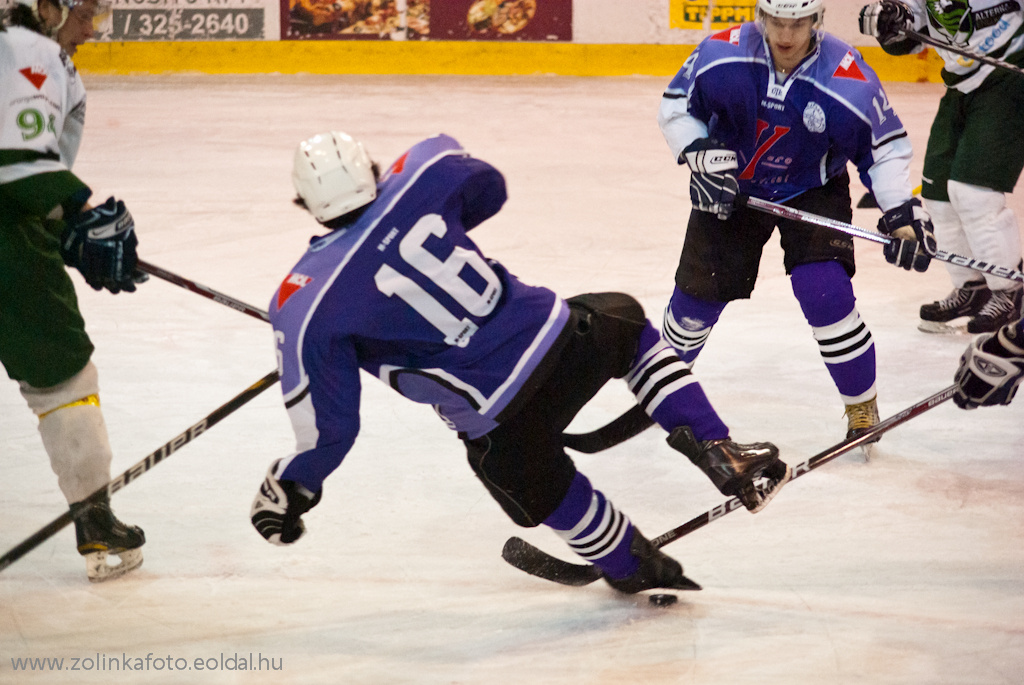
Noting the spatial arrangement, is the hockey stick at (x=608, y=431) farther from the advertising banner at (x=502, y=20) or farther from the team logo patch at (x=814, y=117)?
the advertising banner at (x=502, y=20)

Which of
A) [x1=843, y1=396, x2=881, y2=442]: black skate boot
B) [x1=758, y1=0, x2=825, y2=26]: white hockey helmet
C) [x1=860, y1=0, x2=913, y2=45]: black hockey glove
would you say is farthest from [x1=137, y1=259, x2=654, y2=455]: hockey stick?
[x1=860, y1=0, x2=913, y2=45]: black hockey glove

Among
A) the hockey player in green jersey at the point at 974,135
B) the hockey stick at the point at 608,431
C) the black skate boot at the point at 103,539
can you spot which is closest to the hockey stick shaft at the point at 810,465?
the hockey stick at the point at 608,431

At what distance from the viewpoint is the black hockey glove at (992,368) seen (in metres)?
2.30

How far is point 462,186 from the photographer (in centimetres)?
199

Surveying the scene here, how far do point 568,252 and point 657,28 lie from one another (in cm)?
421

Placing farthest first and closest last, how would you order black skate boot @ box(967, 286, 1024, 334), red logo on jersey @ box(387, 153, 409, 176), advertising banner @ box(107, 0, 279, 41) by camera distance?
advertising banner @ box(107, 0, 279, 41) → black skate boot @ box(967, 286, 1024, 334) → red logo on jersey @ box(387, 153, 409, 176)

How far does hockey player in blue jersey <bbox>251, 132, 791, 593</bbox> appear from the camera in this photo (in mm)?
1881

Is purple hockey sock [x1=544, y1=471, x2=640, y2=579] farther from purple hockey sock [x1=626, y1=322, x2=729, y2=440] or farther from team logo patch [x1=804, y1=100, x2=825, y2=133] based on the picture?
team logo patch [x1=804, y1=100, x2=825, y2=133]

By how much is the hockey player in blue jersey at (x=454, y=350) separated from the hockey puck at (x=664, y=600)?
0.46 feet

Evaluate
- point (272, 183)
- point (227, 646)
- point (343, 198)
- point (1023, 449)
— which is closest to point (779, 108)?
point (1023, 449)

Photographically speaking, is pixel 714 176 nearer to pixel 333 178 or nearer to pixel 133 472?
pixel 333 178

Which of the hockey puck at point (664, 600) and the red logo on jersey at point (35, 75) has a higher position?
the red logo on jersey at point (35, 75)

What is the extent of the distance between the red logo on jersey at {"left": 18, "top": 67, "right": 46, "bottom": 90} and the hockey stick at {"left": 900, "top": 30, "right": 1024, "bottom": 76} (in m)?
2.55

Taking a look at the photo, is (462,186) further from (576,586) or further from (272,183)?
(272,183)
